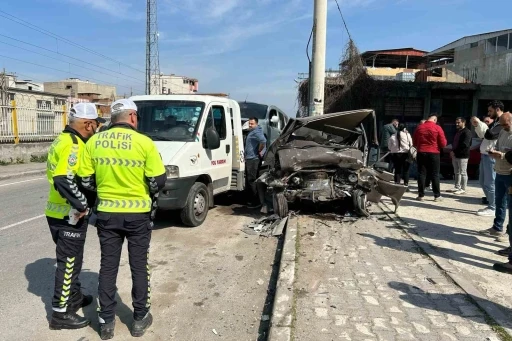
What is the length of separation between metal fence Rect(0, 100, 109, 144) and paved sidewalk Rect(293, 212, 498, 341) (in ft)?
43.2

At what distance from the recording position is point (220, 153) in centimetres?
720

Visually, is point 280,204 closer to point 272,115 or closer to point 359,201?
point 359,201

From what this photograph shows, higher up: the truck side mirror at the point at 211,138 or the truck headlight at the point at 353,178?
the truck side mirror at the point at 211,138

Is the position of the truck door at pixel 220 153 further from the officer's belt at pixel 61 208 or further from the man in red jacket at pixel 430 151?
the man in red jacket at pixel 430 151

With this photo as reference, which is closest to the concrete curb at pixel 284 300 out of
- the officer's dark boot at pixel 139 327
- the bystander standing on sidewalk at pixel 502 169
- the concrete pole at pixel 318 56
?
the officer's dark boot at pixel 139 327

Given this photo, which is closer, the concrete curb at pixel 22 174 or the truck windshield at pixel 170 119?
the truck windshield at pixel 170 119

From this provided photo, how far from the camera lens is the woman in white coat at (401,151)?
30.9ft

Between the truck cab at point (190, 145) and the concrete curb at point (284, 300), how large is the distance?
5.95 ft

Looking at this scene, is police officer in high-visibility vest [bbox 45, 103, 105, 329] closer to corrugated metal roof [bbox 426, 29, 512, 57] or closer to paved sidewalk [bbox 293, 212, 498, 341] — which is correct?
paved sidewalk [bbox 293, 212, 498, 341]

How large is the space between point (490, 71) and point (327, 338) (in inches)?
909

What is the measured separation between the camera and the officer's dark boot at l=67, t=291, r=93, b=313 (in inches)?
141

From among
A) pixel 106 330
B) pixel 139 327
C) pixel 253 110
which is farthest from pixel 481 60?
pixel 106 330

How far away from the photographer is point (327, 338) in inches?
123

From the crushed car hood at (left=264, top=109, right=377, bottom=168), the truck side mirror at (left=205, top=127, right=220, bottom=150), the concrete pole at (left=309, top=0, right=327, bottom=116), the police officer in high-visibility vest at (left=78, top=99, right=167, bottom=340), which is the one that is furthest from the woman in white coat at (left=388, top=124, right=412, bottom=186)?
the police officer in high-visibility vest at (left=78, top=99, right=167, bottom=340)
